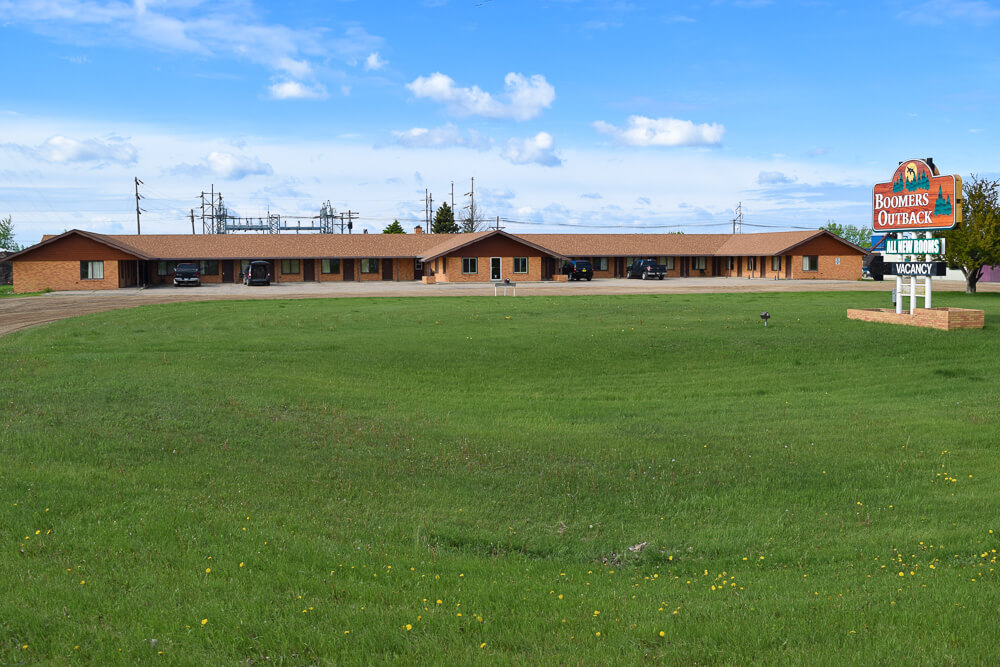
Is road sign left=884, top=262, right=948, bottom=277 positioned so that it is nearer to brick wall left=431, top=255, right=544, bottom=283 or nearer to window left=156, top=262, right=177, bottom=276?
brick wall left=431, top=255, right=544, bottom=283

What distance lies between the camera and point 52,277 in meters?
64.2

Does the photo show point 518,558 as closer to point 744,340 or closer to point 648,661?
point 648,661

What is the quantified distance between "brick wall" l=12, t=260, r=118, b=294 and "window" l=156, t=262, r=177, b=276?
359 inches

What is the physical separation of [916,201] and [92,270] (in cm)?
5738

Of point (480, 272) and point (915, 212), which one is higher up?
point (915, 212)

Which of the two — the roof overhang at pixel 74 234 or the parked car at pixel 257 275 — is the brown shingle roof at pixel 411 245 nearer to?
the roof overhang at pixel 74 234

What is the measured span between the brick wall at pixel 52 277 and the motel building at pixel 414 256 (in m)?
0.07

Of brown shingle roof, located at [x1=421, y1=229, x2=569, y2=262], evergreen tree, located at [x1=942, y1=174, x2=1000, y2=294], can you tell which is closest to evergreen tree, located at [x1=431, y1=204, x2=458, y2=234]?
brown shingle roof, located at [x1=421, y1=229, x2=569, y2=262]

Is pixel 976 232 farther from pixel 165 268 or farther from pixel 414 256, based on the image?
pixel 165 268

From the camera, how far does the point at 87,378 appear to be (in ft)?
56.4

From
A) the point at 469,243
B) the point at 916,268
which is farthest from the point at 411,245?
the point at 916,268

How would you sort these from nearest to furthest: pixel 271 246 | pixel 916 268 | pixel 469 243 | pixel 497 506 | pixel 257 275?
pixel 497 506 < pixel 916 268 < pixel 257 275 < pixel 469 243 < pixel 271 246

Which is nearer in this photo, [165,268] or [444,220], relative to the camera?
[165,268]

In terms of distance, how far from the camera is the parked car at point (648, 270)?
246ft
